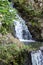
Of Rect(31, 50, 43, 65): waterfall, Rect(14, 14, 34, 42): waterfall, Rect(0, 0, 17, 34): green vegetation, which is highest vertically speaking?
Rect(0, 0, 17, 34): green vegetation

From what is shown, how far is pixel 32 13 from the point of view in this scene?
15.0 m

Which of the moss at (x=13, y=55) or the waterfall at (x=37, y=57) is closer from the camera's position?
the moss at (x=13, y=55)

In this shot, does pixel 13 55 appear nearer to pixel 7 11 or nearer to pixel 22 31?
pixel 7 11

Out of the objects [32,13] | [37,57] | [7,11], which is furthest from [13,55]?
[32,13]

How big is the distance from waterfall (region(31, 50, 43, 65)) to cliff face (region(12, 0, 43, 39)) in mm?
4712

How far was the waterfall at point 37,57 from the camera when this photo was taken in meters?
8.85

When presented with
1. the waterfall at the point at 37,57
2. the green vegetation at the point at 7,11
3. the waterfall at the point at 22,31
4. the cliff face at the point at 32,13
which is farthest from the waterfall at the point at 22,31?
the green vegetation at the point at 7,11

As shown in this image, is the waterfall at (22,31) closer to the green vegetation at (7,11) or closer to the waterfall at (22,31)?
the waterfall at (22,31)

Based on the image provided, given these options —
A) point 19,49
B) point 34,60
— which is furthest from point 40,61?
point 19,49

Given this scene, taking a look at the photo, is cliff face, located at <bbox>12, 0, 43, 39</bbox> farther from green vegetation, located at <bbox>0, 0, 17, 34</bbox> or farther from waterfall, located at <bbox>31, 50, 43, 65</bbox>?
green vegetation, located at <bbox>0, 0, 17, 34</bbox>

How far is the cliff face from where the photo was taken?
14097mm

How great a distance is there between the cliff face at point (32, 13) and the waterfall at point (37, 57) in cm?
471

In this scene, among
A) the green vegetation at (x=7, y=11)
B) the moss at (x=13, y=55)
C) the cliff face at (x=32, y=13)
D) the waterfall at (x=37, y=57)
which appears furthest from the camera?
the cliff face at (x=32, y=13)

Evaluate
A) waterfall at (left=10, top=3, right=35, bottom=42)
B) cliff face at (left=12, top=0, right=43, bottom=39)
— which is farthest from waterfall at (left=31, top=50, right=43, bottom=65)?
cliff face at (left=12, top=0, right=43, bottom=39)
